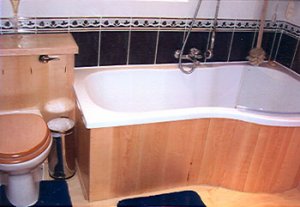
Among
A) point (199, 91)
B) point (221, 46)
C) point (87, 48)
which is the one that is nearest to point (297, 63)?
point (221, 46)

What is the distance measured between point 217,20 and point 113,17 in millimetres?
808

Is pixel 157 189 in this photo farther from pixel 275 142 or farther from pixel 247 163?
pixel 275 142

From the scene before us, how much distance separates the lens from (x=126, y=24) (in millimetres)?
2422

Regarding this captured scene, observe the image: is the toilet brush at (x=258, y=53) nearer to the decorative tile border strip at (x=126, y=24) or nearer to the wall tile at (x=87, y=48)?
the decorative tile border strip at (x=126, y=24)

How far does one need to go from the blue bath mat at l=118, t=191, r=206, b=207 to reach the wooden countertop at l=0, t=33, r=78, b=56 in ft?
3.20

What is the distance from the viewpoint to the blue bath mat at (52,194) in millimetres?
2034

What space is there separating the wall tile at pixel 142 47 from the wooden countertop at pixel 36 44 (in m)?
Answer: 0.48

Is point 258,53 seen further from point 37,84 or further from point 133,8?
point 37,84

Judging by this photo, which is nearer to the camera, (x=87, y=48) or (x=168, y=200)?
(x=168, y=200)

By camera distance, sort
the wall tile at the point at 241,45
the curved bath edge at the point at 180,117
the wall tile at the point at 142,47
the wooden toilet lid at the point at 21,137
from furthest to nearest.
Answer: the wall tile at the point at 241,45 → the wall tile at the point at 142,47 → the curved bath edge at the point at 180,117 → the wooden toilet lid at the point at 21,137

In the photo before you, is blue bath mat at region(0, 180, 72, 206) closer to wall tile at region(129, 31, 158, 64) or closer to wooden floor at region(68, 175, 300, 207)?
wooden floor at region(68, 175, 300, 207)

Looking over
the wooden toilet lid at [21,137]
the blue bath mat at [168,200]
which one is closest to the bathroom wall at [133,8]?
the wooden toilet lid at [21,137]

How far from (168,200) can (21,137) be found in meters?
0.95

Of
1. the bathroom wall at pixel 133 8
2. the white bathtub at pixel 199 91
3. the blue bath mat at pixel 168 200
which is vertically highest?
the bathroom wall at pixel 133 8
